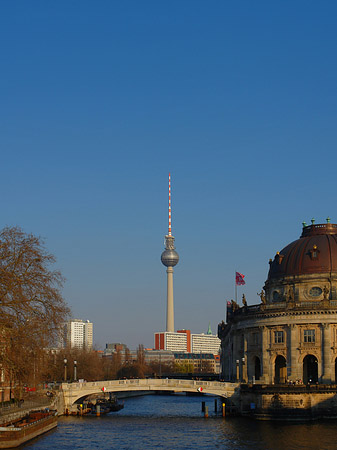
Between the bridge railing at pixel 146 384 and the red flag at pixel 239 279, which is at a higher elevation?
the red flag at pixel 239 279

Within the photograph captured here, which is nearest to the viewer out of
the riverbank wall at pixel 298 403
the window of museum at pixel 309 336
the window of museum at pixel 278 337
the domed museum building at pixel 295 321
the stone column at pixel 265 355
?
the riverbank wall at pixel 298 403

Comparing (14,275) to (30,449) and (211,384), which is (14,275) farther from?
(211,384)

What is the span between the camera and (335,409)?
96188mm

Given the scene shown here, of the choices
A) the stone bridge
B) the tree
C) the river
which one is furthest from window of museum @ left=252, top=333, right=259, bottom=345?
the tree

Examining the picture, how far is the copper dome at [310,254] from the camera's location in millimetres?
116438

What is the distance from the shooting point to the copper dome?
4584 inches

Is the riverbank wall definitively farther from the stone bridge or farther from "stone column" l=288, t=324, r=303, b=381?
"stone column" l=288, t=324, r=303, b=381

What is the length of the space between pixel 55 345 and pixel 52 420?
1430 centimetres

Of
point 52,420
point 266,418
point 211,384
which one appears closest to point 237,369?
point 211,384

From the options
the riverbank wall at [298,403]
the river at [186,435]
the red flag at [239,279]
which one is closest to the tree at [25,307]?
the river at [186,435]

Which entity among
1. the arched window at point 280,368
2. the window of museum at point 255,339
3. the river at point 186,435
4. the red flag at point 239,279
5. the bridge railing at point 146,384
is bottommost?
the river at point 186,435

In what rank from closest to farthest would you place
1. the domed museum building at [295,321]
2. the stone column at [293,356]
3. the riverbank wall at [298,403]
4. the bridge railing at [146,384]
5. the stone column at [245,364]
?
the riverbank wall at [298,403], the bridge railing at [146,384], the domed museum building at [295,321], the stone column at [293,356], the stone column at [245,364]

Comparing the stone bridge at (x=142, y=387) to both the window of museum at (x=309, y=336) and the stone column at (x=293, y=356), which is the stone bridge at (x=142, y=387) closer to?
the stone column at (x=293, y=356)

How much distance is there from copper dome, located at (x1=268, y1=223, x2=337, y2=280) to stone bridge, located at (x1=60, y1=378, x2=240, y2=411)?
24403 mm
